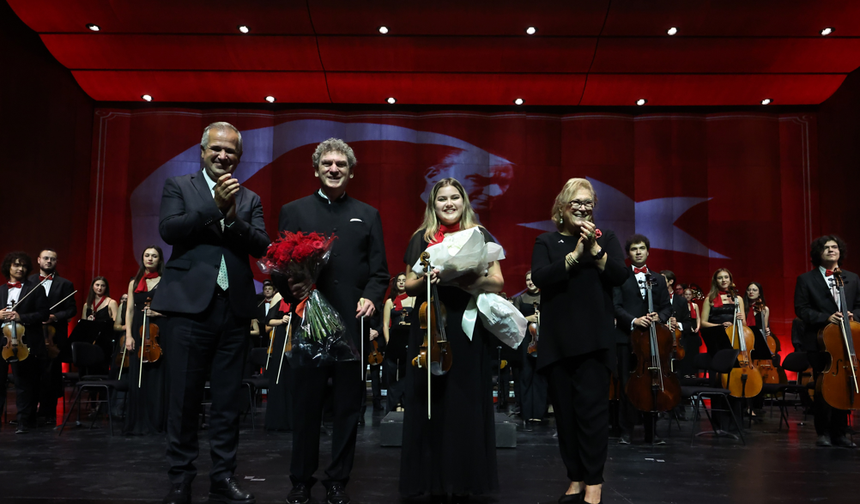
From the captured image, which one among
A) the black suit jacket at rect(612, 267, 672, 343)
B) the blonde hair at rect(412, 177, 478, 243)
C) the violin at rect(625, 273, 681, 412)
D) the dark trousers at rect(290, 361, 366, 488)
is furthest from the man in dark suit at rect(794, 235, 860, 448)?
the dark trousers at rect(290, 361, 366, 488)

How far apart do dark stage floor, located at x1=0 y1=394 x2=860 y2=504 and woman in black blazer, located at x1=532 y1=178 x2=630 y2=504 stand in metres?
0.34

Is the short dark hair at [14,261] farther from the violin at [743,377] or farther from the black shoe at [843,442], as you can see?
the black shoe at [843,442]

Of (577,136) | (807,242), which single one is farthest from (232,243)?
(807,242)

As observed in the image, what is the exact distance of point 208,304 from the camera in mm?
2711

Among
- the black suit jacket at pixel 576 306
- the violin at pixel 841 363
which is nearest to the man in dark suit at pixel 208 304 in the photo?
the black suit jacket at pixel 576 306

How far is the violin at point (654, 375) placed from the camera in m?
4.71

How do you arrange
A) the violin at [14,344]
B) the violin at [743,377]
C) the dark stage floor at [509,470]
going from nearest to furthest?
the dark stage floor at [509,470]
the violin at [14,344]
the violin at [743,377]

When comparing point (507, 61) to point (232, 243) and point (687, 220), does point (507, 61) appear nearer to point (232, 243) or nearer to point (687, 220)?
point (687, 220)

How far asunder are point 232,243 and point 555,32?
7.31m

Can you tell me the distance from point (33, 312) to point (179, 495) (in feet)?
13.7

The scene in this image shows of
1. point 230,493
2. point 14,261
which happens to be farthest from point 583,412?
point 14,261

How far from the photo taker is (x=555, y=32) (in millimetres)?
8961

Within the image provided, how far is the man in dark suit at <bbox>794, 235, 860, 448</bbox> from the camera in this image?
498cm

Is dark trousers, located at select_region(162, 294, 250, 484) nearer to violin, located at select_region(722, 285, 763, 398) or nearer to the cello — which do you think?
the cello
